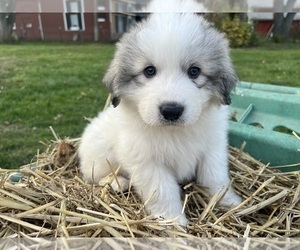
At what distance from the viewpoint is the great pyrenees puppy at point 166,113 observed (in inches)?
70.5

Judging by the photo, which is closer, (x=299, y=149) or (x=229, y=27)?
(x=229, y=27)

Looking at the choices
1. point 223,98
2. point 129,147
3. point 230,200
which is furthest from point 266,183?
point 129,147

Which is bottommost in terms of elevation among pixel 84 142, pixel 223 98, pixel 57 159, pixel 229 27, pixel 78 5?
pixel 57 159

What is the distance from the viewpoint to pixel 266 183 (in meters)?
2.25

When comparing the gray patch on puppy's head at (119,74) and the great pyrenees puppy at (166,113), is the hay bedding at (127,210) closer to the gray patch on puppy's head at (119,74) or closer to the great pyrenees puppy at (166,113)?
the great pyrenees puppy at (166,113)

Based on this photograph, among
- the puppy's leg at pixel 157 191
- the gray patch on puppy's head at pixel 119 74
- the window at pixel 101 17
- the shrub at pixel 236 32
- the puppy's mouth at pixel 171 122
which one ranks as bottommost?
the puppy's leg at pixel 157 191

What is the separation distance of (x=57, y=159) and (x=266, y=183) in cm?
126

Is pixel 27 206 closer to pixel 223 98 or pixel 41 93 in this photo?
pixel 41 93

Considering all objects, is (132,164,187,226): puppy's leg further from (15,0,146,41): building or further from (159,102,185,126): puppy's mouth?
(15,0,146,41): building

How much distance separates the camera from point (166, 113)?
1756mm

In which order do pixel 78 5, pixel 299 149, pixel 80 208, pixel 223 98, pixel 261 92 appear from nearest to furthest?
pixel 78 5 → pixel 80 208 → pixel 223 98 → pixel 299 149 → pixel 261 92

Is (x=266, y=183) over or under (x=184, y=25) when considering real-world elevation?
under

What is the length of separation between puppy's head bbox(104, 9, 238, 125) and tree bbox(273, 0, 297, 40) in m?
0.29

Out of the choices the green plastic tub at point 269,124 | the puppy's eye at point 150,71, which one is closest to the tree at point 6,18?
the puppy's eye at point 150,71
